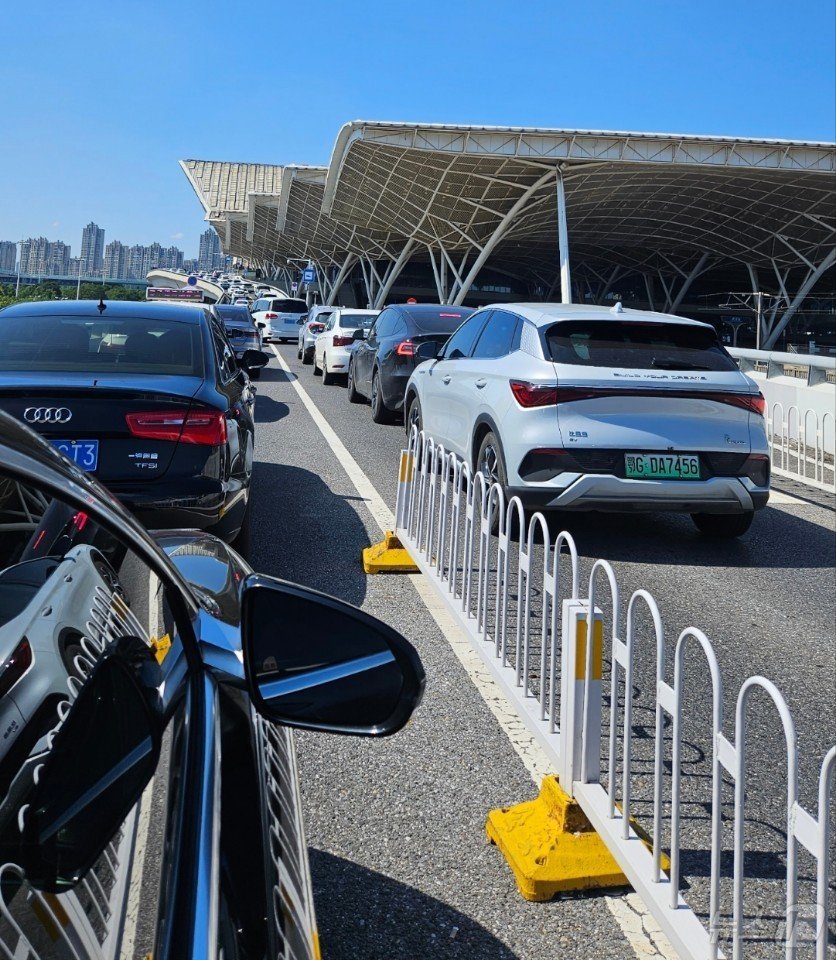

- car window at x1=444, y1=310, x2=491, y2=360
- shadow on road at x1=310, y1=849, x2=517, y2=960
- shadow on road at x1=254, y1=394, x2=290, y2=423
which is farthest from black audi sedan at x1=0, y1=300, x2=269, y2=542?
shadow on road at x1=254, y1=394, x2=290, y2=423

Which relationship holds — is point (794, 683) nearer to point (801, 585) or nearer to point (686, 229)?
point (801, 585)

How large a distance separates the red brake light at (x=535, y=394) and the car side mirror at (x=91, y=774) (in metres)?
5.56

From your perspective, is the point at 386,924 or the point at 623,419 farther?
the point at 623,419

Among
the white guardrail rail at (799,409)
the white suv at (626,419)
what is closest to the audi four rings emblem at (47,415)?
the white suv at (626,419)

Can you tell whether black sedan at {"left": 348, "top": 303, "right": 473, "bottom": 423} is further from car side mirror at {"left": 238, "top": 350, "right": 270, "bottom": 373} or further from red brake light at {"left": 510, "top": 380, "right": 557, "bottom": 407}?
red brake light at {"left": 510, "top": 380, "right": 557, "bottom": 407}

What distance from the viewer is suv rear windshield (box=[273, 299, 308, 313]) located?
45.9m

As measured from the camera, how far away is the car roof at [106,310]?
6480 millimetres

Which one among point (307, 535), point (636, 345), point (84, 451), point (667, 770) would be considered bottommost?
point (307, 535)

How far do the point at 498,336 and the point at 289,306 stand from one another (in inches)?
1546

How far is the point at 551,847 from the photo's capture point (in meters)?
2.92

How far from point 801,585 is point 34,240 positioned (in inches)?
7829

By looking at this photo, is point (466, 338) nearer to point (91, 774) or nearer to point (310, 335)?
point (91, 774)

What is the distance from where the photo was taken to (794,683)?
466 cm

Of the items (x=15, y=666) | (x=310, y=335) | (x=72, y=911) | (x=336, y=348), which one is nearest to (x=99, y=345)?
(x=15, y=666)
